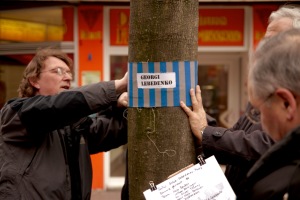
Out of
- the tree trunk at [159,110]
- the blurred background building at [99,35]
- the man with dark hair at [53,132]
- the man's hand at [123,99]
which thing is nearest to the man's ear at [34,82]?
the man with dark hair at [53,132]

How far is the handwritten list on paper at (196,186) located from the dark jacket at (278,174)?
638mm

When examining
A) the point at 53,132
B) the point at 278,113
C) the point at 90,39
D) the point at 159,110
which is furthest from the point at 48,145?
the point at 90,39

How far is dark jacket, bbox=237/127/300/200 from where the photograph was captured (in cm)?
153

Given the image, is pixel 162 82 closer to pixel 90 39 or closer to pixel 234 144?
pixel 234 144

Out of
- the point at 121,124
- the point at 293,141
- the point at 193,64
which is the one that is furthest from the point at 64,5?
the point at 293,141

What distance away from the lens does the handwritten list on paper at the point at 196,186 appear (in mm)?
2289

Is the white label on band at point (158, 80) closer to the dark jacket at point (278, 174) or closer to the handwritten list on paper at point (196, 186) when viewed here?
the handwritten list on paper at point (196, 186)

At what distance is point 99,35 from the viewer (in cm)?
838

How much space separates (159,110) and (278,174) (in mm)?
891

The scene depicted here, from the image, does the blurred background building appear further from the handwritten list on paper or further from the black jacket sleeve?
the handwritten list on paper

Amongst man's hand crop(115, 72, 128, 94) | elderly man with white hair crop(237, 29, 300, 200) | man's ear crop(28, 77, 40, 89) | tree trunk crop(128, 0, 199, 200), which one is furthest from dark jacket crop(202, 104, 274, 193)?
man's ear crop(28, 77, 40, 89)

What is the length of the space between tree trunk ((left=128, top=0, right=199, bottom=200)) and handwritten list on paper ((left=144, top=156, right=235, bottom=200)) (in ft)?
0.33

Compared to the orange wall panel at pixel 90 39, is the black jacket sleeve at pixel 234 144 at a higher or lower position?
lower

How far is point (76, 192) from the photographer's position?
10.3ft
